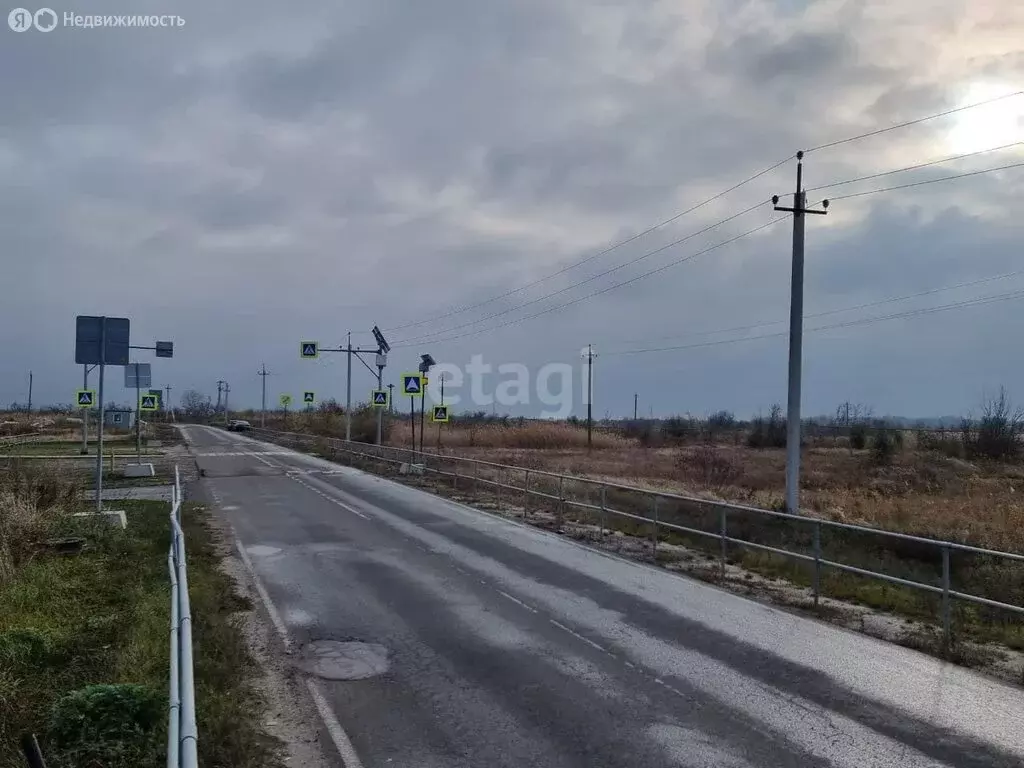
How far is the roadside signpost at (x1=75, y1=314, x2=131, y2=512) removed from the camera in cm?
1494

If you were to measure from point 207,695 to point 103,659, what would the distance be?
181cm

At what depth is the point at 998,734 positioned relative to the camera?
20.4 ft

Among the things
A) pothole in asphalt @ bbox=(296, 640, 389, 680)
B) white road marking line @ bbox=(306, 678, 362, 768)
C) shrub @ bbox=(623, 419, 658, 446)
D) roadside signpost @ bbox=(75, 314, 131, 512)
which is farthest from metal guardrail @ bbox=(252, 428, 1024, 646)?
shrub @ bbox=(623, 419, 658, 446)

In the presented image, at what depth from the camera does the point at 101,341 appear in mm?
15070

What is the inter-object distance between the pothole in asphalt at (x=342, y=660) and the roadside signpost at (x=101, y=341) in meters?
8.65

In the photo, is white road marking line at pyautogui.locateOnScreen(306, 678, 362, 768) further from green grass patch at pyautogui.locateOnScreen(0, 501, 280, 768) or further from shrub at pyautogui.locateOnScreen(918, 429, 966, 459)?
shrub at pyautogui.locateOnScreen(918, 429, 966, 459)

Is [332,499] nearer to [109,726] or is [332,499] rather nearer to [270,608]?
[270,608]

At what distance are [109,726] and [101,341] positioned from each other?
10988 millimetres

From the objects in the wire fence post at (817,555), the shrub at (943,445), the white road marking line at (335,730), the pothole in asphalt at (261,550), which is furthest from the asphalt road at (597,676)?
the shrub at (943,445)

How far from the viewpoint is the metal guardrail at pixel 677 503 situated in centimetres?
875

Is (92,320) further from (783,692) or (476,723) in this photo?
(783,692)

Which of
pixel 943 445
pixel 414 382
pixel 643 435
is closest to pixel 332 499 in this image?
pixel 414 382

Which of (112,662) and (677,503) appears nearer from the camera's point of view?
(112,662)

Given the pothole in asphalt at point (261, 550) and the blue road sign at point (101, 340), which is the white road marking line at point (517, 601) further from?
the blue road sign at point (101, 340)
